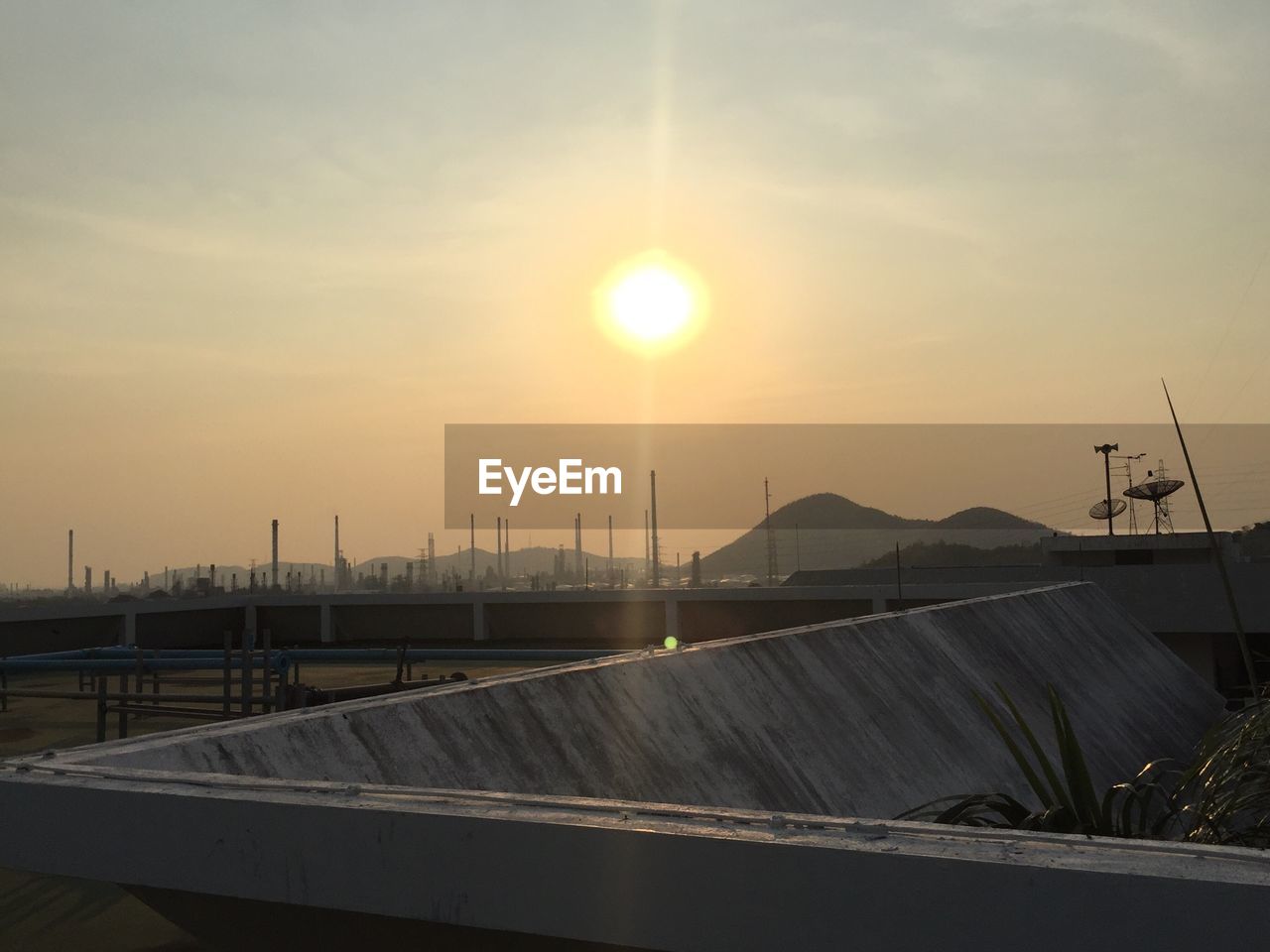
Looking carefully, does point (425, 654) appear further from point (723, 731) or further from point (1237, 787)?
point (1237, 787)

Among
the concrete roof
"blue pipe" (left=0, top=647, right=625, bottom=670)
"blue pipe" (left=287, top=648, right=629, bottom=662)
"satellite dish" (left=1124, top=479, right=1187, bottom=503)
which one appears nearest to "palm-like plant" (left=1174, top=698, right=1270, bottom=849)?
the concrete roof

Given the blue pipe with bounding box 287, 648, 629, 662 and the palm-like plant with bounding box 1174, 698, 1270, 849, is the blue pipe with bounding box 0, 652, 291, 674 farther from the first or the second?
the palm-like plant with bounding box 1174, 698, 1270, 849

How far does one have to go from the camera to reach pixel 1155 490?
55812 millimetres

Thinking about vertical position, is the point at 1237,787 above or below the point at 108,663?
above

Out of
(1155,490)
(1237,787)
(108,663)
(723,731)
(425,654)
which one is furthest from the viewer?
(1155,490)

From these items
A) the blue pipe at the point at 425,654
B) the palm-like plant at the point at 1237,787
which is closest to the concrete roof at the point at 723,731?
the palm-like plant at the point at 1237,787

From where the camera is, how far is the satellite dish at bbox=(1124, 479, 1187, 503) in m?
54.9

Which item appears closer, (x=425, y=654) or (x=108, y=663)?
(x=108, y=663)

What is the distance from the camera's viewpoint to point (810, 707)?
8.91 metres

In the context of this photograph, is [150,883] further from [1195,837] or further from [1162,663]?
[1162,663]

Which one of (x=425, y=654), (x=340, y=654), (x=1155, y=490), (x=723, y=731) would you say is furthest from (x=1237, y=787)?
(x=1155, y=490)

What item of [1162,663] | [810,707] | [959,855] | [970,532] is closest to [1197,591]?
[1162,663]

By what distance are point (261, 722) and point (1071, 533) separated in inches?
2163

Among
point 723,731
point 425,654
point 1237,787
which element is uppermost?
point 1237,787
